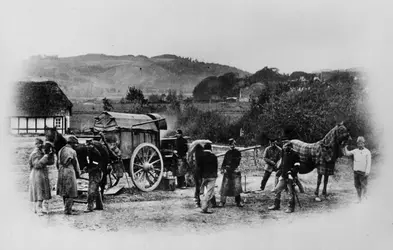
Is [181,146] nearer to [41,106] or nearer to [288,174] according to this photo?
[288,174]

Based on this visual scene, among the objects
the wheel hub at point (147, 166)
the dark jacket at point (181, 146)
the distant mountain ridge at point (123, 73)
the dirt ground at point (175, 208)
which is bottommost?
the dirt ground at point (175, 208)

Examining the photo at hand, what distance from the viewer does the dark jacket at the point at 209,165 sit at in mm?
5184

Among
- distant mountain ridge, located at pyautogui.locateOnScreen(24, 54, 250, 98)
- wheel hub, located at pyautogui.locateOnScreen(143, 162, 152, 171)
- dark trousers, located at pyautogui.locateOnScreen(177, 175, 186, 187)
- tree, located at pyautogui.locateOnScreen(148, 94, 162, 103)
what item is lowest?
dark trousers, located at pyautogui.locateOnScreen(177, 175, 186, 187)

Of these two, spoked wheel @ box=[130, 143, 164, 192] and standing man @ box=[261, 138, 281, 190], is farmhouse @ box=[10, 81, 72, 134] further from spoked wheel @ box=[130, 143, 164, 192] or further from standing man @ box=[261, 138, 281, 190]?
standing man @ box=[261, 138, 281, 190]

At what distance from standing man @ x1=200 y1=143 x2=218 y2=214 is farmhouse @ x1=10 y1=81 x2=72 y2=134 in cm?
178

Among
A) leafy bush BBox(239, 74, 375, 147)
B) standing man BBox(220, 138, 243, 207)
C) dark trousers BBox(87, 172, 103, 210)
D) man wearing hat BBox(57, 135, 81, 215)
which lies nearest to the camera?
man wearing hat BBox(57, 135, 81, 215)

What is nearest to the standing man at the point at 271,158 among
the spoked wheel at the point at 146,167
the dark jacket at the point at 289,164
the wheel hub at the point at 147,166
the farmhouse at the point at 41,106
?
the dark jacket at the point at 289,164

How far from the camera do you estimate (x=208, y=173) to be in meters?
5.18

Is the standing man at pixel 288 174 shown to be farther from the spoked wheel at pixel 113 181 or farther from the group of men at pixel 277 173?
the spoked wheel at pixel 113 181

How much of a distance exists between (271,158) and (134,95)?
2005mm

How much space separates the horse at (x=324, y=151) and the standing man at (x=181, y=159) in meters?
1.37

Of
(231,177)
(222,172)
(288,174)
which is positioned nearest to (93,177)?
(222,172)

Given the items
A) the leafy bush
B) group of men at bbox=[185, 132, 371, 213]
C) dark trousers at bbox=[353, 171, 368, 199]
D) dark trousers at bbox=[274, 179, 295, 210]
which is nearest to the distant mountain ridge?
the leafy bush

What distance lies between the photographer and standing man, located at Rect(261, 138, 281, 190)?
560cm
